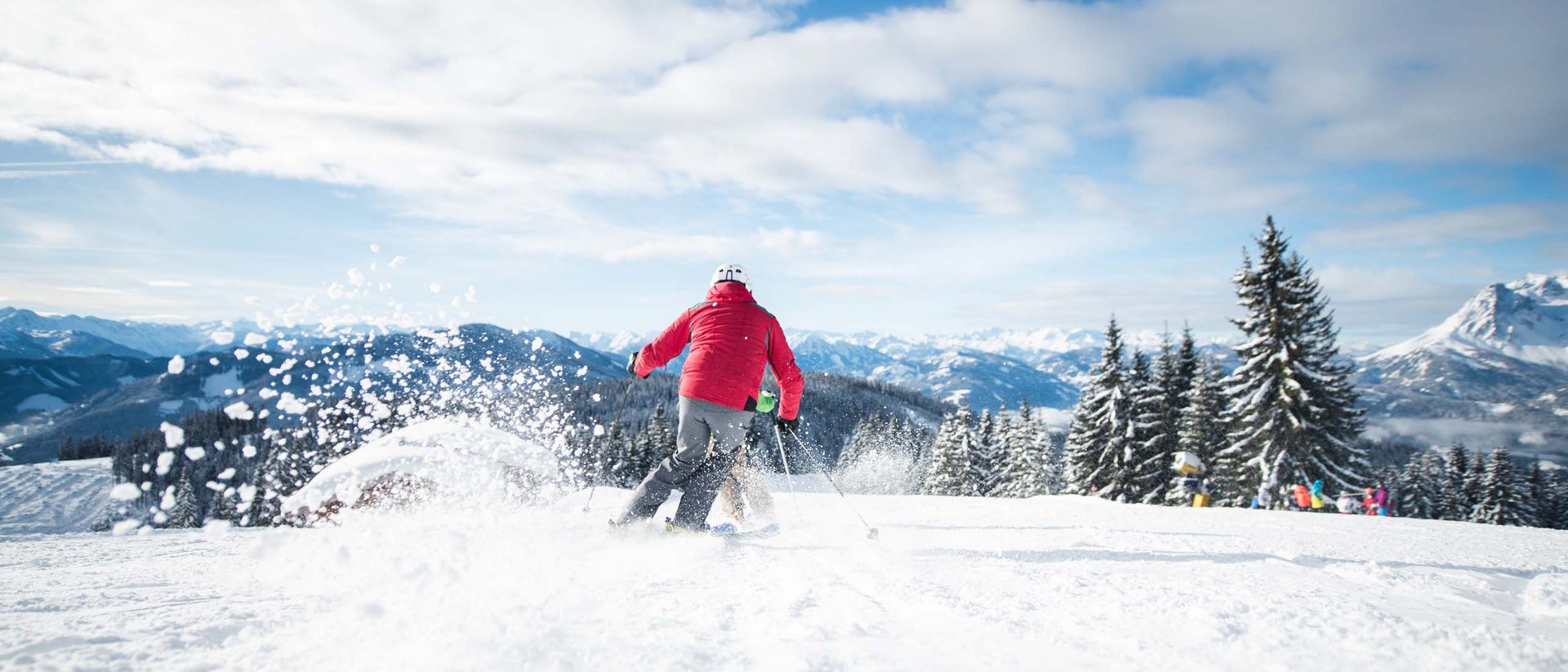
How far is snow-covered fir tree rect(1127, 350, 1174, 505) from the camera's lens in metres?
28.2

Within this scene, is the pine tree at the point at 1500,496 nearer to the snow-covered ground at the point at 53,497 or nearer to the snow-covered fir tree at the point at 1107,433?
the snow-covered fir tree at the point at 1107,433

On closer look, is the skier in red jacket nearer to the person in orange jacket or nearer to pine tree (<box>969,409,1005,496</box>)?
the person in orange jacket

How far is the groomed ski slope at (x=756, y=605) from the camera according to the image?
2305 millimetres

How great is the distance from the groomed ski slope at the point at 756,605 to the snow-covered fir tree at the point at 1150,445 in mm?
25050

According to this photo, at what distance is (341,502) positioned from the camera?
1255 centimetres

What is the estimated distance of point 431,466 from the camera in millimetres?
11820

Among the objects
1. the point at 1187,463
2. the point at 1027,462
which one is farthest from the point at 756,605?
the point at 1027,462

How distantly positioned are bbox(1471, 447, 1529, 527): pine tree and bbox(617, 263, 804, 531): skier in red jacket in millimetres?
51608

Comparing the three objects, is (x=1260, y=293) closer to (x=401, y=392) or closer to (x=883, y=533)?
(x=883, y=533)

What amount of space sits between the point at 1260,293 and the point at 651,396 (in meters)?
146

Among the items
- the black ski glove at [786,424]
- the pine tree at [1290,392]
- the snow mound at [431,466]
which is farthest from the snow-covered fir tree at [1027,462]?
the black ski glove at [786,424]

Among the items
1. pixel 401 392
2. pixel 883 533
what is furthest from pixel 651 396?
pixel 883 533

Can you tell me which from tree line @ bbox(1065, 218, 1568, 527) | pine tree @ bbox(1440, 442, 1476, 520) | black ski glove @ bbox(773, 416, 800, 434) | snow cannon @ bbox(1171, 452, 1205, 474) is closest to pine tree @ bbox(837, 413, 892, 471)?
tree line @ bbox(1065, 218, 1568, 527)

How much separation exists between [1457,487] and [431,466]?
5979 centimetres
